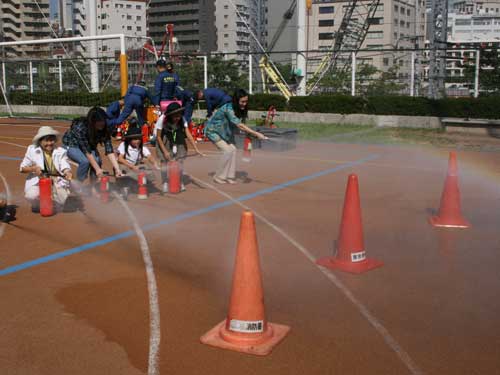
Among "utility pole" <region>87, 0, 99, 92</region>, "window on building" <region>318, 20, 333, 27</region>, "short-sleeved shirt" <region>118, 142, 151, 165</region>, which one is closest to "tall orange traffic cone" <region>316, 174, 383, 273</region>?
"short-sleeved shirt" <region>118, 142, 151, 165</region>

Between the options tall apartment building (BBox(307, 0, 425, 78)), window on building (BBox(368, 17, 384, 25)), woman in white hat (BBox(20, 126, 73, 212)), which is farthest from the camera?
tall apartment building (BBox(307, 0, 425, 78))

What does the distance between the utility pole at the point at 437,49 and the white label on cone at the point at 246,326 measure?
2005 cm

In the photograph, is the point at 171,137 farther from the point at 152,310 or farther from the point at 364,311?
the point at 364,311

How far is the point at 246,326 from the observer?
4.61 meters

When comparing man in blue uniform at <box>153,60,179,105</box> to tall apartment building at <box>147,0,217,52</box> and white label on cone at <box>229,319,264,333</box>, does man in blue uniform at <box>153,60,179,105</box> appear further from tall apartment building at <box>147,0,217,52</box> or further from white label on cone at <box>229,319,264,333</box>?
tall apartment building at <box>147,0,217,52</box>

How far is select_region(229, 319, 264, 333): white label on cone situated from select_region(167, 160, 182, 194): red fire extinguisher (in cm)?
619

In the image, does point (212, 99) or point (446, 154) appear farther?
point (446, 154)

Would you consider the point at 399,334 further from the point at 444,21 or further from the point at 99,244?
the point at 444,21

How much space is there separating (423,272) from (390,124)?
17.9 metres

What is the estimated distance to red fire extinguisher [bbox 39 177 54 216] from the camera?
8713mm

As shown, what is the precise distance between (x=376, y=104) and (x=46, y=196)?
1742 centimetres

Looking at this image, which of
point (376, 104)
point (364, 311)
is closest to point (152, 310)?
point (364, 311)

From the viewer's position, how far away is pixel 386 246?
24.1 feet

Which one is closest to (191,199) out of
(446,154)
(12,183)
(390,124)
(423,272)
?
(12,183)
